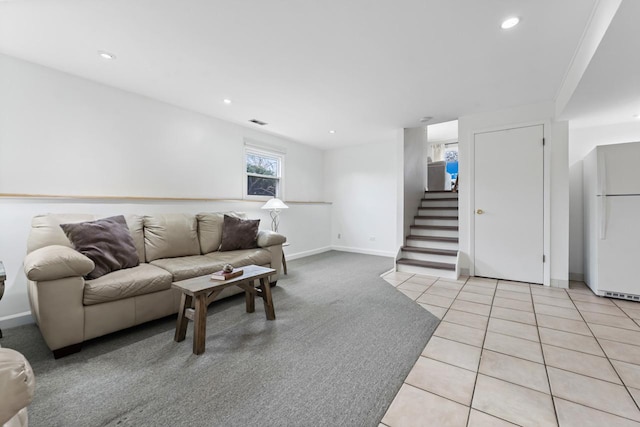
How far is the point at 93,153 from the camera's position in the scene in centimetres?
280

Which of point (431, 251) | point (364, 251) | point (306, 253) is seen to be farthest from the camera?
point (364, 251)

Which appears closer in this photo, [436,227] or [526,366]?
[526,366]

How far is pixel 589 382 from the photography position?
153 cm

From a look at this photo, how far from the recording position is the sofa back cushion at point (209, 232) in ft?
10.6

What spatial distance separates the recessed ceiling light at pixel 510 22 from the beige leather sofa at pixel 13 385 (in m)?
2.94

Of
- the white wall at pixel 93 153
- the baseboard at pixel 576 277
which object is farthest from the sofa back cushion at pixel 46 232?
the baseboard at pixel 576 277

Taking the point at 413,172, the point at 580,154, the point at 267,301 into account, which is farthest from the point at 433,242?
the point at 267,301

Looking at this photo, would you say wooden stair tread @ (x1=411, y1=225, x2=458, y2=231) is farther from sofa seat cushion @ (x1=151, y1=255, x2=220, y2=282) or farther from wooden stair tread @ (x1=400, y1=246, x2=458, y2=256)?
sofa seat cushion @ (x1=151, y1=255, x2=220, y2=282)

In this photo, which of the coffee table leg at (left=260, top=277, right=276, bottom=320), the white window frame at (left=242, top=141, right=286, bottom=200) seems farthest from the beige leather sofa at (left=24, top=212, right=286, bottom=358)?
the white window frame at (left=242, top=141, right=286, bottom=200)

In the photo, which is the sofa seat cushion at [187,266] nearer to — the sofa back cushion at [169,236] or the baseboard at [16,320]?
the sofa back cushion at [169,236]

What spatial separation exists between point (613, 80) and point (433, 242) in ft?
8.76

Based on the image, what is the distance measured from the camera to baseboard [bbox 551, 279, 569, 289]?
10.6 feet

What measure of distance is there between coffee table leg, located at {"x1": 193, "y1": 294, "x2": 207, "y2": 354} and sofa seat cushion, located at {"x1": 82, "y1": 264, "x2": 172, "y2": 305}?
619mm

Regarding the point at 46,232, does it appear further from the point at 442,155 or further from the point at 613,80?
the point at 442,155
